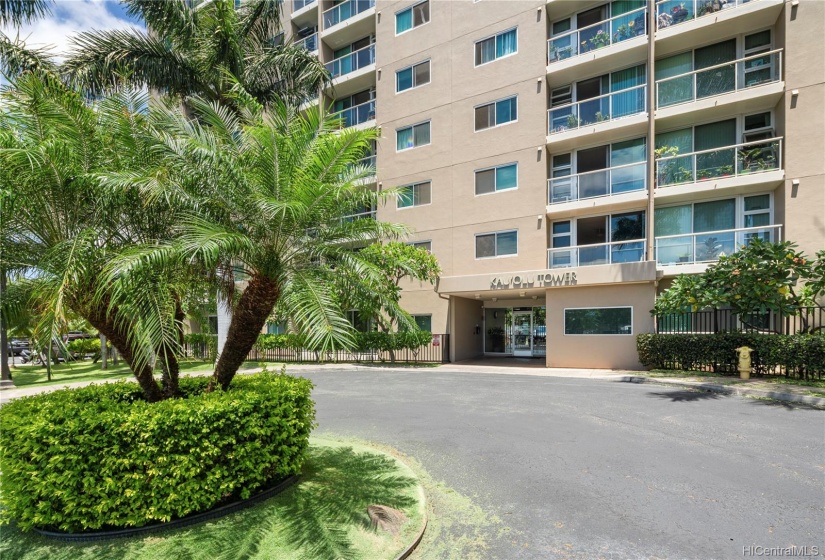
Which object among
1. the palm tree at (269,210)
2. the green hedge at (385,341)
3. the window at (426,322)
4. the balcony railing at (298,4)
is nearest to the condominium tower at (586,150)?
the window at (426,322)

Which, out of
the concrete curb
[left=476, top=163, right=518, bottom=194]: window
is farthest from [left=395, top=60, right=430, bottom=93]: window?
the concrete curb

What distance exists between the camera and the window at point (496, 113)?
19078mm

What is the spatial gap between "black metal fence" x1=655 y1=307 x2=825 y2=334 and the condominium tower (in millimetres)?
1031

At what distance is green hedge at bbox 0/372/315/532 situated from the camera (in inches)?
156

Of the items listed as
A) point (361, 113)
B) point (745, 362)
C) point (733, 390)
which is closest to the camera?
point (733, 390)

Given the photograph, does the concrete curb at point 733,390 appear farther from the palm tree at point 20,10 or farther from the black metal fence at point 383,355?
the palm tree at point 20,10

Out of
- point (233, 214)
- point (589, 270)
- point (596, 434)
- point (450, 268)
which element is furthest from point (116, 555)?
point (450, 268)

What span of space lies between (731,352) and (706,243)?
4.52 meters

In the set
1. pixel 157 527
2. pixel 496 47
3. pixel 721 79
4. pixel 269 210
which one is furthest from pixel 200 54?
pixel 721 79

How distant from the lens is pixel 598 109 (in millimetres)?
17766

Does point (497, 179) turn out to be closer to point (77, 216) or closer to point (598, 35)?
point (598, 35)

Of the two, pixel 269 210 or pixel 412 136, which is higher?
pixel 412 136

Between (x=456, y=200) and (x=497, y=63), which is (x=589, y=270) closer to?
(x=456, y=200)

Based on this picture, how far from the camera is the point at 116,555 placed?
375 centimetres
